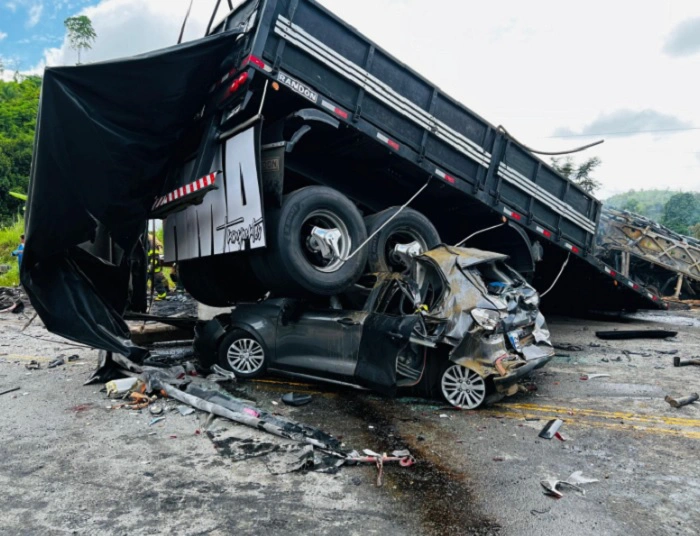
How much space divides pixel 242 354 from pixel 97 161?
250cm

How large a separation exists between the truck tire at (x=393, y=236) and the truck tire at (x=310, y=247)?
27cm

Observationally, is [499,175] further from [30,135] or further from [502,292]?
[30,135]

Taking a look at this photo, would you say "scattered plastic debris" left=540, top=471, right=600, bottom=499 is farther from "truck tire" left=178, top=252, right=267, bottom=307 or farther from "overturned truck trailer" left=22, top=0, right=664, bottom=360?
"truck tire" left=178, top=252, right=267, bottom=307

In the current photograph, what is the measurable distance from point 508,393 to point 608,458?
1.16 metres

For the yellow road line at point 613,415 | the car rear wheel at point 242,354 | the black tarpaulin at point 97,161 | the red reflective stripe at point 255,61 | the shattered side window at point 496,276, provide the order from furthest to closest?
the car rear wheel at point 242,354, the shattered side window at point 496,276, the red reflective stripe at point 255,61, the black tarpaulin at point 97,161, the yellow road line at point 613,415

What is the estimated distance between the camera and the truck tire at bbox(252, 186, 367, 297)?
519 centimetres

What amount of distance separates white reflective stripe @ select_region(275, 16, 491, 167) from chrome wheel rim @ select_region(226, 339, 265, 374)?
3115 millimetres

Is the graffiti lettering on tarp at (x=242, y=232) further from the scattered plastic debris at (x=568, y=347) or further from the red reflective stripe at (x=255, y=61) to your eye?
the scattered plastic debris at (x=568, y=347)

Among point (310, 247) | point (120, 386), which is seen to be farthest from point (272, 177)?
point (120, 386)

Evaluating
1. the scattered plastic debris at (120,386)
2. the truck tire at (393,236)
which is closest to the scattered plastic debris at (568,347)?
the truck tire at (393,236)

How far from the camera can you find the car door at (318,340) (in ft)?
16.5

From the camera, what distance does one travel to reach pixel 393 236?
21.5ft

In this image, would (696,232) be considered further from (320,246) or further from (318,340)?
(318,340)

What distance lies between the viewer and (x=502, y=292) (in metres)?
5.17
